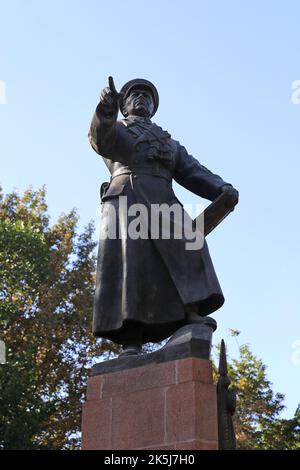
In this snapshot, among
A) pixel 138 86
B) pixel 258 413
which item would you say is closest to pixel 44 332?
pixel 258 413

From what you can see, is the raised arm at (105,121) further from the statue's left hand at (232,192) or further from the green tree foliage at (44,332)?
the green tree foliage at (44,332)

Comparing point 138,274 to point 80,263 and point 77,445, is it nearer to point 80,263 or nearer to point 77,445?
point 77,445

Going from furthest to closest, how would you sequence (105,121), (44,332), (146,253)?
(44,332)
(105,121)
(146,253)

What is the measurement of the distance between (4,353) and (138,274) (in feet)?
40.8

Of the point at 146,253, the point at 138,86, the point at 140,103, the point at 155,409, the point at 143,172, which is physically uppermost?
the point at 138,86

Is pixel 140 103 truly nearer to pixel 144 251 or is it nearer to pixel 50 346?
pixel 144 251

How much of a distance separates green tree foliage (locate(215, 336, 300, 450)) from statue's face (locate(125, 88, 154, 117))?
1540 centimetres

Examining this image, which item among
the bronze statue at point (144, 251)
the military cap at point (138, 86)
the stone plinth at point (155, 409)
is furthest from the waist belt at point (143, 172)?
the stone plinth at point (155, 409)

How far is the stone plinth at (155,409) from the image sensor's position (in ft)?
16.1

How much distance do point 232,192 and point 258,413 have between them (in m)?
17.7

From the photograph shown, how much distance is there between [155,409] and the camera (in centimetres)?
511

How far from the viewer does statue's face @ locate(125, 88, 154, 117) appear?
695 cm

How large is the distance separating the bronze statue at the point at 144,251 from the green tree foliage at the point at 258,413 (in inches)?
608
